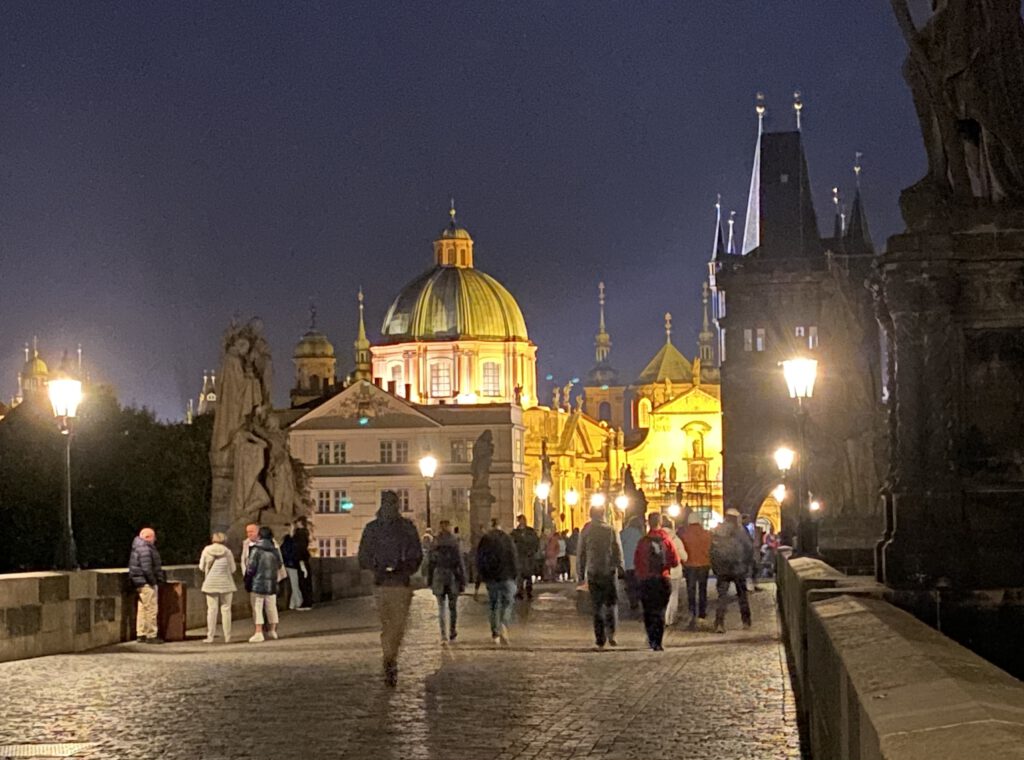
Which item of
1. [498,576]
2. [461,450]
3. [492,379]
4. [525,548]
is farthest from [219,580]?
[492,379]

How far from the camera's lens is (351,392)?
14025 centimetres

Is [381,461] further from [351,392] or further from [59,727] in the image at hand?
[59,727]

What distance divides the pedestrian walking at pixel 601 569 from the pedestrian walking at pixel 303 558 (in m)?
11.2

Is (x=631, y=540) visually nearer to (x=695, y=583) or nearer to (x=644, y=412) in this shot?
(x=695, y=583)

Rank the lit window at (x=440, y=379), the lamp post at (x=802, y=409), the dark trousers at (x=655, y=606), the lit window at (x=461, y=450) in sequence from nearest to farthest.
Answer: the dark trousers at (x=655, y=606) → the lamp post at (x=802, y=409) → the lit window at (x=461, y=450) → the lit window at (x=440, y=379)

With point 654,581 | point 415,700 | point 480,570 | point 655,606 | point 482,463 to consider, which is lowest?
point 415,700

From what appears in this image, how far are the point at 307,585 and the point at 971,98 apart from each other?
23494 millimetres

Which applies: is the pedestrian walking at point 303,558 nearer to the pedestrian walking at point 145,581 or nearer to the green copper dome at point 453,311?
the pedestrian walking at point 145,581

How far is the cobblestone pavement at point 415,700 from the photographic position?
1238cm

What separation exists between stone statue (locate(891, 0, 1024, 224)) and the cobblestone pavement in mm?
3837

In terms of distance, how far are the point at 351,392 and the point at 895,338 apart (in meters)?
128

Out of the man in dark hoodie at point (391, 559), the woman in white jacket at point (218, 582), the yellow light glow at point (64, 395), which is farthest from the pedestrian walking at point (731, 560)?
the man in dark hoodie at point (391, 559)

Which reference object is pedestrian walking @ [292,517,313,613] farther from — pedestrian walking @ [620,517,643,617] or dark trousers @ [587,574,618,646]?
dark trousers @ [587,574,618,646]

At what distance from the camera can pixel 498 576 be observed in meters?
23.8
